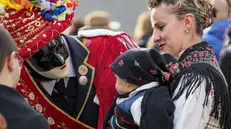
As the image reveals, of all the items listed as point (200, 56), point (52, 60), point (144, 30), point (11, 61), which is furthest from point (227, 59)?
point (144, 30)

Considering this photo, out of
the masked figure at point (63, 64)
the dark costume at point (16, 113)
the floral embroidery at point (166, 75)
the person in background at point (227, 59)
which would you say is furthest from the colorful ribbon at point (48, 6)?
the person in background at point (227, 59)

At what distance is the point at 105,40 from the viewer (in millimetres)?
3965

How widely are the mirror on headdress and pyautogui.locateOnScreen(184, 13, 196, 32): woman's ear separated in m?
0.69

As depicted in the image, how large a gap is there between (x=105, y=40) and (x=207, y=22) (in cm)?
68

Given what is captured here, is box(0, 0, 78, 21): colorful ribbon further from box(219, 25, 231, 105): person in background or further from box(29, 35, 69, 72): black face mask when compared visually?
box(219, 25, 231, 105): person in background

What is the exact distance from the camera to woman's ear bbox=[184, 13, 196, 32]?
3.43 m

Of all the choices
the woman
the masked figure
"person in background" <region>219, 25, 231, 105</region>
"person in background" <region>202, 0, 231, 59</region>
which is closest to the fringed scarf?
the woman

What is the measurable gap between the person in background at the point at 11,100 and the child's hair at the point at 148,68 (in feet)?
1.99

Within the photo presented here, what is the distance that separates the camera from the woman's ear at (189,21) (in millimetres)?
3430

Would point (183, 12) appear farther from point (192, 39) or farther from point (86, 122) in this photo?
point (86, 122)

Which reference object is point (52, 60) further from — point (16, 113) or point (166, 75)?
point (16, 113)

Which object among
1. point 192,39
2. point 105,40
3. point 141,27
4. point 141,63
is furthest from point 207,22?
point 141,27

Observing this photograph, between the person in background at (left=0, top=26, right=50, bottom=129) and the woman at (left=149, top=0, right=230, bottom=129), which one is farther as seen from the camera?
the woman at (left=149, top=0, right=230, bottom=129)

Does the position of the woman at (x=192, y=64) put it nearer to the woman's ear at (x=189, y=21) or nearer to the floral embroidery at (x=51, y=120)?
the woman's ear at (x=189, y=21)
